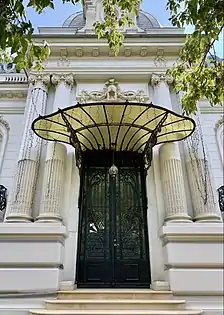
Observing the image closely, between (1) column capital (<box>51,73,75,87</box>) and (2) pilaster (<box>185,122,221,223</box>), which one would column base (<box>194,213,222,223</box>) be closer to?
(2) pilaster (<box>185,122,221,223</box>)

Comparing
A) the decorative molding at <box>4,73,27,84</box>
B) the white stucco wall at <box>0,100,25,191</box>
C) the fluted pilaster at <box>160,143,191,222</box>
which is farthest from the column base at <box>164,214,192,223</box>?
the decorative molding at <box>4,73,27,84</box>

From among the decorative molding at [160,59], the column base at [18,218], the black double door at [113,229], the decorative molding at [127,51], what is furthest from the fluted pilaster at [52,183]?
the decorative molding at [160,59]

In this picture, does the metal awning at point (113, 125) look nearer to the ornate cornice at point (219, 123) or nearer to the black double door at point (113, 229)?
the black double door at point (113, 229)

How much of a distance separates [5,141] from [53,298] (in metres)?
5.22

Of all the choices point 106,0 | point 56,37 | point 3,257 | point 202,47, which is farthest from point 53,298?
point 56,37

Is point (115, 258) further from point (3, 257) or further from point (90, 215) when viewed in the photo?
point (3, 257)

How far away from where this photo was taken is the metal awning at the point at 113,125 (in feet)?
20.4

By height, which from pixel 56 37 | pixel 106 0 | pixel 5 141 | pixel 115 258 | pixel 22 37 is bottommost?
pixel 115 258

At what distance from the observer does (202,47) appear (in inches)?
192

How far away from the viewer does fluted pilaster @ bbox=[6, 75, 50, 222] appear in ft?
21.1

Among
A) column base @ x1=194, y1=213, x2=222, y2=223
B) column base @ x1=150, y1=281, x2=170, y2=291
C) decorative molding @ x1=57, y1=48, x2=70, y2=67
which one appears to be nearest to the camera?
column base @ x1=150, y1=281, x2=170, y2=291

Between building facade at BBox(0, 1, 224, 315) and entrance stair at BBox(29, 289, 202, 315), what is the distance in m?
0.37

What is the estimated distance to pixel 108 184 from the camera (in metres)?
7.43

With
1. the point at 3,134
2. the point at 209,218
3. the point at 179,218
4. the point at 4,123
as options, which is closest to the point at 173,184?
the point at 179,218
